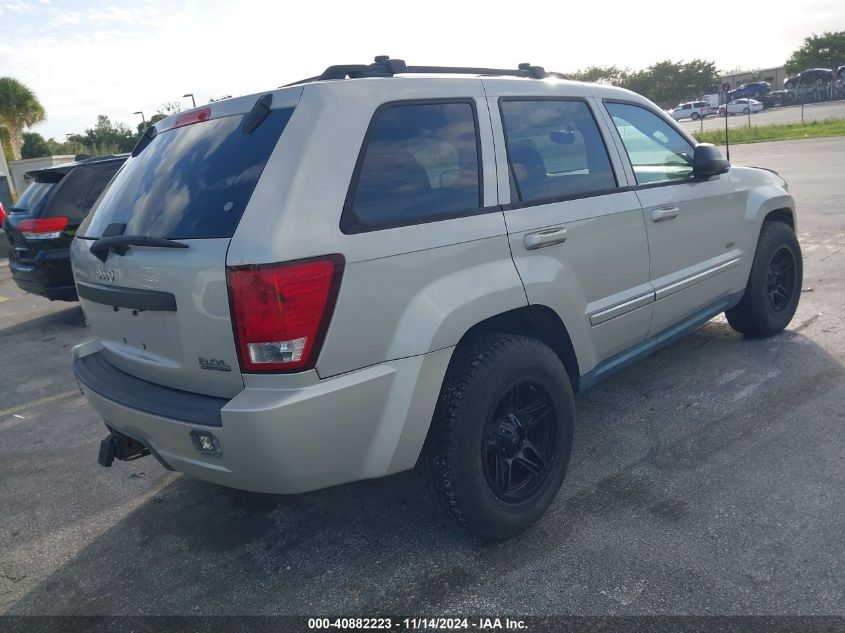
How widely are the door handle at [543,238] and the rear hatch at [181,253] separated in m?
1.13

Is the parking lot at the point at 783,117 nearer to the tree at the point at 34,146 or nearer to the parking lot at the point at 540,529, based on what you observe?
the parking lot at the point at 540,529

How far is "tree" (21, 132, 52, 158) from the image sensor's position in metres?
45.0

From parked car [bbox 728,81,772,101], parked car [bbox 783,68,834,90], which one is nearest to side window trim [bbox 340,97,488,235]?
parked car [bbox 783,68,834,90]

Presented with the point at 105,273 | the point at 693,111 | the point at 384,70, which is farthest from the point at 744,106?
the point at 105,273

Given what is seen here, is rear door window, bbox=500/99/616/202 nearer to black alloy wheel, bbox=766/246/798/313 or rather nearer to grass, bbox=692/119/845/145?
black alloy wheel, bbox=766/246/798/313

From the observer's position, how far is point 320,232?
7.77 feet

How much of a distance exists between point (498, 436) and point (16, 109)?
4166 cm

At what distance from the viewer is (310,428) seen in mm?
2346

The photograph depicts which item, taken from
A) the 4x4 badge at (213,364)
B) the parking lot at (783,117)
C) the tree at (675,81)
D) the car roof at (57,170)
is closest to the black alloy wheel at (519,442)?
the 4x4 badge at (213,364)

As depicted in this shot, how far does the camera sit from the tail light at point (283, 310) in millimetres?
2287

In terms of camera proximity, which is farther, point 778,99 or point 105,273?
point 778,99

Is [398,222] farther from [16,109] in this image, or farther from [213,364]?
[16,109]

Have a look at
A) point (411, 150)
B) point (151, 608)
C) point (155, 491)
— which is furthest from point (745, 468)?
point (155, 491)

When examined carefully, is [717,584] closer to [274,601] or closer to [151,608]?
[274,601]
